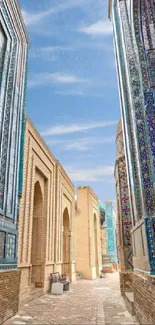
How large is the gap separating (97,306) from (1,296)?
117 inches

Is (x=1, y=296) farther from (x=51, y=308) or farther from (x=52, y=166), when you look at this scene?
(x=52, y=166)

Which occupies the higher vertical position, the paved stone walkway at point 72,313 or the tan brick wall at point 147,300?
the tan brick wall at point 147,300

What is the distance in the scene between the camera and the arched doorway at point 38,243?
30.0ft

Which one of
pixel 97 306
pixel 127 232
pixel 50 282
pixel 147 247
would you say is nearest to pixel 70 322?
pixel 97 306

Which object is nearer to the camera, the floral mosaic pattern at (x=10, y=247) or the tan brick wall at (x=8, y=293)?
the tan brick wall at (x=8, y=293)

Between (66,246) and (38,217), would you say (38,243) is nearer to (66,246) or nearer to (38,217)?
(38,217)

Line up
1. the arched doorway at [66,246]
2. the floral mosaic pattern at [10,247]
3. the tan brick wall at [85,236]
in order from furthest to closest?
the tan brick wall at [85,236], the arched doorway at [66,246], the floral mosaic pattern at [10,247]

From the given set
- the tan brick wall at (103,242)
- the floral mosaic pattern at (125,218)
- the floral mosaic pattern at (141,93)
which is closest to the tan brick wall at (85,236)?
the tan brick wall at (103,242)

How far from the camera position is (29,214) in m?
8.21

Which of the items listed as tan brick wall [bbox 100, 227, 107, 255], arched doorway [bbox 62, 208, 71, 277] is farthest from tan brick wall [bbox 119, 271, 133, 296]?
tan brick wall [bbox 100, 227, 107, 255]

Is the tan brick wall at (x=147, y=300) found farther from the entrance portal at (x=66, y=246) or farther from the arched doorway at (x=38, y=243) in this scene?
the entrance portal at (x=66, y=246)

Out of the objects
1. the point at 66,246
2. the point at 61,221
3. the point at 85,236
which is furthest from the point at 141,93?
the point at 85,236

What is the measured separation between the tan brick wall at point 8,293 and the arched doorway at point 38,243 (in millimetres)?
3483

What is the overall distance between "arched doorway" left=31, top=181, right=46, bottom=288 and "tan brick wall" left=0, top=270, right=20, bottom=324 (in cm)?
348
